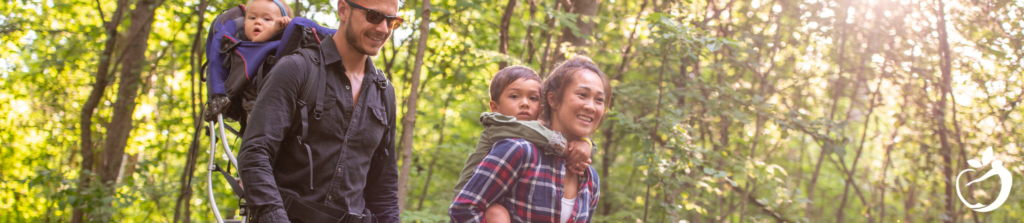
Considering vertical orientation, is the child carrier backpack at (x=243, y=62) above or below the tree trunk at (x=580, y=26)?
below

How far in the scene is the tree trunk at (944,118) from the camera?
19.1 feet

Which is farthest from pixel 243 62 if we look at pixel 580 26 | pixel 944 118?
pixel 944 118

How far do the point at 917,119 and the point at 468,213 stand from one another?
21.1 feet

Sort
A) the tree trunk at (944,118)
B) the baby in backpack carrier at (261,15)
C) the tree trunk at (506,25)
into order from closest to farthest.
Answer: the baby in backpack carrier at (261,15) → the tree trunk at (506,25) → the tree trunk at (944,118)

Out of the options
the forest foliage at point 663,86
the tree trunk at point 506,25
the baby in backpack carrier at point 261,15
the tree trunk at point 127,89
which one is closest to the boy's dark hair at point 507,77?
the baby in backpack carrier at point 261,15

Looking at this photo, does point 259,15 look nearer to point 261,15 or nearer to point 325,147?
point 261,15

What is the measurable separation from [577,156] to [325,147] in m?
0.73

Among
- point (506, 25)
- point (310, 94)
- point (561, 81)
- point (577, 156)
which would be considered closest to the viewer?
point (310, 94)

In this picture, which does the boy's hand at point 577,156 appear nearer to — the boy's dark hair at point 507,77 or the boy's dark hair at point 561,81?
the boy's dark hair at point 561,81

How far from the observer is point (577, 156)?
1.78 metres

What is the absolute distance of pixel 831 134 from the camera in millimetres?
5102

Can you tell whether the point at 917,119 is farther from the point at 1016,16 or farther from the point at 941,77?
the point at 1016,16

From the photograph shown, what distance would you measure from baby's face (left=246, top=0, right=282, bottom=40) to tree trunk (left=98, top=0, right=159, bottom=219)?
4.18m

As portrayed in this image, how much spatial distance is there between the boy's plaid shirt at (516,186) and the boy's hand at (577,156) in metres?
0.03
